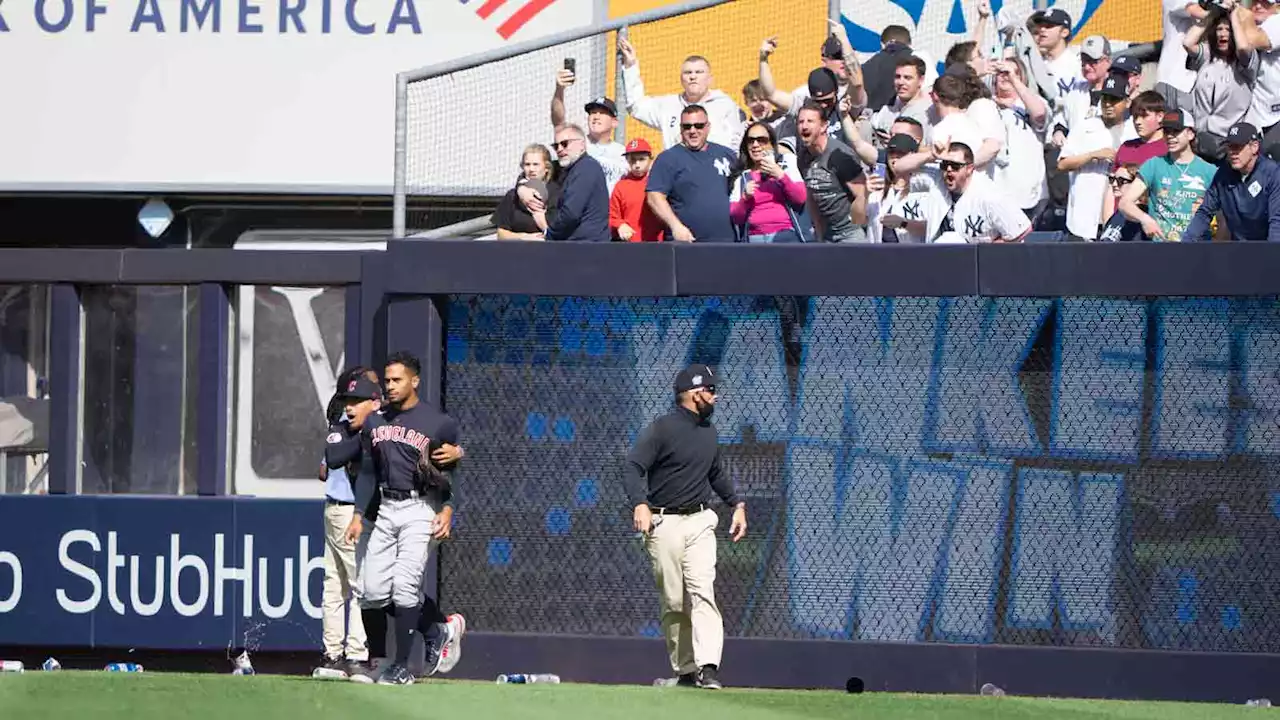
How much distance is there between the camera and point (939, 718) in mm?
9641

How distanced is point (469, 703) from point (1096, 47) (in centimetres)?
658

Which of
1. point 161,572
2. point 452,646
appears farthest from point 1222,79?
point 161,572

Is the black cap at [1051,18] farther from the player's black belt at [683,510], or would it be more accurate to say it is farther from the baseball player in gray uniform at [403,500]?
the baseball player in gray uniform at [403,500]

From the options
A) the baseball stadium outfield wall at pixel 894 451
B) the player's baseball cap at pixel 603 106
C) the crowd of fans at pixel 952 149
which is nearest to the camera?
the baseball stadium outfield wall at pixel 894 451

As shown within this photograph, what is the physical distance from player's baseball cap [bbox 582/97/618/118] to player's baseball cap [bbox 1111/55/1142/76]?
10.4 feet

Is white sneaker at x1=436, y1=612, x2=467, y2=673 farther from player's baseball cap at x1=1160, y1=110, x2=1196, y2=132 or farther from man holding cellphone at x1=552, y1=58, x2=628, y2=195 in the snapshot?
player's baseball cap at x1=1160, y1=110, x2=1196, y2=132

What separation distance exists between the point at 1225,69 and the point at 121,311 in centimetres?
707

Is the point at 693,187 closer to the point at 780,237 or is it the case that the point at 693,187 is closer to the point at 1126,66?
the point at 780,237

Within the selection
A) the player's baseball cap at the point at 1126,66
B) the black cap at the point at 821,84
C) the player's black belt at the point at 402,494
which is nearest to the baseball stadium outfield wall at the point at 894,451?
the player's black belt at the point at 402,494

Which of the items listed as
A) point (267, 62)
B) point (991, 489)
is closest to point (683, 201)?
point (991, 489)

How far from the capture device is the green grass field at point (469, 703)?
9.41 m

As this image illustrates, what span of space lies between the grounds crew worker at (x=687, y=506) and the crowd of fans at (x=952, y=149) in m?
1.42

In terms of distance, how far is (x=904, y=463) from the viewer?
1087 centimetres

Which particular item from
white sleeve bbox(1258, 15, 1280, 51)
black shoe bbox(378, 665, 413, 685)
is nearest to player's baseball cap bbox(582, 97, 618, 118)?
black shoe bbox(378, 665, 413, 685)
